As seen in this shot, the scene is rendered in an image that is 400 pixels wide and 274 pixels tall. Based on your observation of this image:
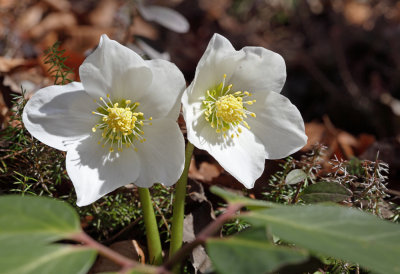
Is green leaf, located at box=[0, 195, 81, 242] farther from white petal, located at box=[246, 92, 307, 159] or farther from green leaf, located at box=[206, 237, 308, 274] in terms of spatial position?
white petal, located at box=[246, 92, 307, 159]

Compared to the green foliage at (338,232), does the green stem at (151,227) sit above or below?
below

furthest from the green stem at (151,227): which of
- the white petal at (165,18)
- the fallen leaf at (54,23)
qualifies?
the fallen leaf at (54,23)

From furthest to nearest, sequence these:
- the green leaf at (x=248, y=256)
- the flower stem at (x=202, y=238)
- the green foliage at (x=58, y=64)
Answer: the green foliage at (x=58, y=64) < the flower stem at (x=202, y=238) < the green leaf at (x=248, y=256)

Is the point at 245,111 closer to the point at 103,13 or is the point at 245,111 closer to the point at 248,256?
the point at 248,256

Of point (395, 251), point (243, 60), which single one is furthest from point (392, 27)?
point (395, 251)

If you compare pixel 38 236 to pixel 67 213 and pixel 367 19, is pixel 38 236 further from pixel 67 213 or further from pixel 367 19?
pixel 367 19

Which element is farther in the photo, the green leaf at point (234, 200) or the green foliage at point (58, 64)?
the green foliage at point (58, 64)

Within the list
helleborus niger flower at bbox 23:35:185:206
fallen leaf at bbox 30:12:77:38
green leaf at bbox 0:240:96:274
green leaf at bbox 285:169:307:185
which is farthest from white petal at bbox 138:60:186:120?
fallen leaf at bbox 30:12:77:38

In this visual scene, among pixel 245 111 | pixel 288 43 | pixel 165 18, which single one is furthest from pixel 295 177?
pixel 288 43

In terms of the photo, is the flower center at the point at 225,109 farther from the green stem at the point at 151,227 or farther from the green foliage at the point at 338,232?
the green foliage at the point at 338,232
